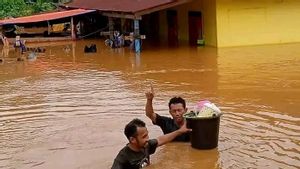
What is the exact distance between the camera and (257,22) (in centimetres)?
2452

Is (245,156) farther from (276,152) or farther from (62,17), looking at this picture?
(62,17)

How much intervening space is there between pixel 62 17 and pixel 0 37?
3.92m

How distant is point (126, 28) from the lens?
1378 inches

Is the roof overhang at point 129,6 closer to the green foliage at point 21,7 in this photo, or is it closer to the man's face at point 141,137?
the green foliage at point 21,7

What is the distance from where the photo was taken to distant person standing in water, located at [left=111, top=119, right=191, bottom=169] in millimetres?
6438

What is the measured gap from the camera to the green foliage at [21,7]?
43816 millimetres

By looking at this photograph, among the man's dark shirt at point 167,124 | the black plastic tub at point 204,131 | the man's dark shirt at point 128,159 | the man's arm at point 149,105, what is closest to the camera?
the man's dark shirt at point 128,159

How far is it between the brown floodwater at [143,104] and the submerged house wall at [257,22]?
1458 millimetres

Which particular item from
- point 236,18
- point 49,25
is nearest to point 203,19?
point 236,18

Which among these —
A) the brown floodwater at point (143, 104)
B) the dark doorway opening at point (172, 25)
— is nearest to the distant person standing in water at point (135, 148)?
the brown floodwater at point (143, 104)

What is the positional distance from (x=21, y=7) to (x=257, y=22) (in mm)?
26555

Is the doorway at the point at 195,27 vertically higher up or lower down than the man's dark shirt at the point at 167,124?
higher up

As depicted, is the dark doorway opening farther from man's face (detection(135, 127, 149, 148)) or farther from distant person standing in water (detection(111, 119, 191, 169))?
man's face (detection(135, 127, 149, 148))

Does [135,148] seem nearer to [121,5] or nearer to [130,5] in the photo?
[130,5]
